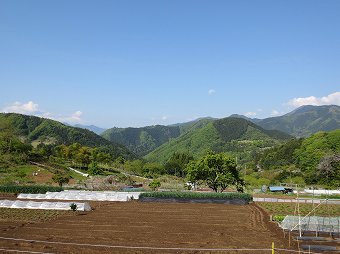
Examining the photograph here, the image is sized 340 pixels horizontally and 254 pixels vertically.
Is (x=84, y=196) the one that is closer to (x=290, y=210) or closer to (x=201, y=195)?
(x=201, y=195)

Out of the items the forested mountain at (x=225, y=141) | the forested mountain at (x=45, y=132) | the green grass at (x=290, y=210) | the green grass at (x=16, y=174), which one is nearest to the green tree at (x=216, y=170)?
the green grass at (x=290, y=210)

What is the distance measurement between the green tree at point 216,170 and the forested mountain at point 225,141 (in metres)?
91.4

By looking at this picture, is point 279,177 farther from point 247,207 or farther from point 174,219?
point 174,219

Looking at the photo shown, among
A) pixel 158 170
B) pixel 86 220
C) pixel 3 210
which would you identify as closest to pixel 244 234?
pixel 86 220

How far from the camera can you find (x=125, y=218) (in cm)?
2905

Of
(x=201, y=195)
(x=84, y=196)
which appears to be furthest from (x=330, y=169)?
(x=84, y=196)

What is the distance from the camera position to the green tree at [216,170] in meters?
47.8

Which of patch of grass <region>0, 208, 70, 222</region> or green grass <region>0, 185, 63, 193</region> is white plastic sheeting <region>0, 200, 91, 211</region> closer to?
patch of grass <region>0, 208, 70, 222</region>

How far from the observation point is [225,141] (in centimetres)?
16375

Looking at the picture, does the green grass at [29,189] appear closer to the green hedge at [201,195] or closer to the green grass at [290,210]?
the green hedge at [201,195]

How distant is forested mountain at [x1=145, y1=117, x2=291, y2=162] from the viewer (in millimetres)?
151875

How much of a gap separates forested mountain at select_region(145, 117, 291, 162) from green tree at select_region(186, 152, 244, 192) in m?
91.4

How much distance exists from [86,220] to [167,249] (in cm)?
1093

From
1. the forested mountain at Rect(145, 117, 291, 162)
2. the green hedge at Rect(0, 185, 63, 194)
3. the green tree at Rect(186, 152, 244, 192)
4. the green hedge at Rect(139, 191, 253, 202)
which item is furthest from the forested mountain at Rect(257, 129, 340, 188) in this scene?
the green hedge at Rect(0, 185, 63, 194)
